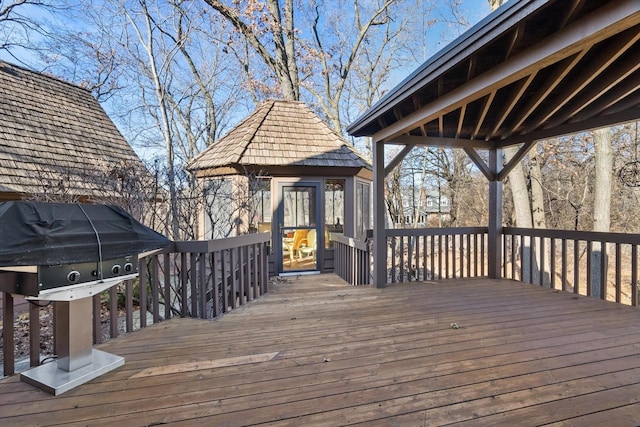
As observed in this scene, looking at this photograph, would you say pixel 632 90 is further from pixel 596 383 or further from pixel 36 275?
pixel 36 275

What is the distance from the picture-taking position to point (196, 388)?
205 cm

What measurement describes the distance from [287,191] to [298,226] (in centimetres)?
71

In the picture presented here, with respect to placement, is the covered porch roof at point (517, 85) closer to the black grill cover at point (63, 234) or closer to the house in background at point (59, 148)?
the black grill cover at point (63, 234)

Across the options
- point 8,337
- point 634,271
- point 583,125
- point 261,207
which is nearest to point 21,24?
point 261,207

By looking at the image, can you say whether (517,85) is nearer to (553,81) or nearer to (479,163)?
(553,81)

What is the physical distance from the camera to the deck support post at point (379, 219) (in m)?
4.64

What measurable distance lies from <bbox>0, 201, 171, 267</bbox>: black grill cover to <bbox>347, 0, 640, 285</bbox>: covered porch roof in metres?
2.90

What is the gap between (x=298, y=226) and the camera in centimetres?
630

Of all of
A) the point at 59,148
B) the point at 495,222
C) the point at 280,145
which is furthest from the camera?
the point at 59,148

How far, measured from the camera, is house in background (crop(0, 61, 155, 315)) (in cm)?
465

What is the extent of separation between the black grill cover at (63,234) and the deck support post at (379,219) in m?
3.08

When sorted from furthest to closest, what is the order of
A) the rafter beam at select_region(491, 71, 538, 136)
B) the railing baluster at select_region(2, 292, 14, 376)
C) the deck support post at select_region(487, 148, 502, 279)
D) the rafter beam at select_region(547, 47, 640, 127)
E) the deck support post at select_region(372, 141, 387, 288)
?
the deck support post at select_region(487, 148, 502, 279) < the deck support post at select_region(372, 141, 387, 288) < the rafter beam at select_region(491, 71, 538, 136) < the rafter beam at select_region(547, 47, 640, 127) < the railing baluster at select_region(2, 292, 14, 376)

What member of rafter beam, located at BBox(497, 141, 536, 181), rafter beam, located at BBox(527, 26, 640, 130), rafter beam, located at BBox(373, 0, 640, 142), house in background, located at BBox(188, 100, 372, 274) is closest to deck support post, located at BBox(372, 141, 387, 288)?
rafter beam, located at BBox(373, 0, 640, 142)

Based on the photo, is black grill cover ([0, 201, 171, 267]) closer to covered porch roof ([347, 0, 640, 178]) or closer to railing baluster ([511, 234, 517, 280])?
covered porch roof ([347, 0, 640, 178])
